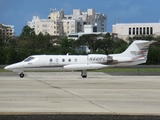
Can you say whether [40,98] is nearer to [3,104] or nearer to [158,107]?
[3,104]

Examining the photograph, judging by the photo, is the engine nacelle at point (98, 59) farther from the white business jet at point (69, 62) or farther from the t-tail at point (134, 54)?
the t-tail at point (134, 54)

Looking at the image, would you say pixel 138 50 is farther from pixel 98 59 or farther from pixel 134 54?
pixel 98 59

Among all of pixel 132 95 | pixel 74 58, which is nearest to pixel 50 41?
pixel 74 58

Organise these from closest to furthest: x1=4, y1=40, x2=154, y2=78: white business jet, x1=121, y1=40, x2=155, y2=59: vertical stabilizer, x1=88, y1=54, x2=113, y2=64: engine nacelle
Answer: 1. x1=4, y1=40, x2=154, y2=78: white business jet
2. x1=88, y1=54, x2=113, y2=64: engine nacelle
3. x1=121, y1=40, x2=155, y2=59: vertical stabilizer

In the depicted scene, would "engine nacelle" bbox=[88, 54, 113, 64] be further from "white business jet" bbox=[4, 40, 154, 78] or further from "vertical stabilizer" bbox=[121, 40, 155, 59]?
"vertical stabilizer" bbox=[121, 40, 155, 59]

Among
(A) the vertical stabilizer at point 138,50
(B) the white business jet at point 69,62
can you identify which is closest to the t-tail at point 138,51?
(A) the vertical stabilizer at point 138,50

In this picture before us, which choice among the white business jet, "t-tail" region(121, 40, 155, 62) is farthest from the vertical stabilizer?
the white business jet

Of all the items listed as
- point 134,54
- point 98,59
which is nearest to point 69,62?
point 98,59

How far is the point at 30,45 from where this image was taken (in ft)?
364

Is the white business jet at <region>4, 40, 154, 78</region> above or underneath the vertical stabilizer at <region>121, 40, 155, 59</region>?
underneath

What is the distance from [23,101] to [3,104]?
1117 millimetres

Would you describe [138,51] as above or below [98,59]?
above

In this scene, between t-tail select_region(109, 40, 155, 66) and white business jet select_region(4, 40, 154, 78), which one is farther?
t-tail select_region(109, 40, 155, 66)
